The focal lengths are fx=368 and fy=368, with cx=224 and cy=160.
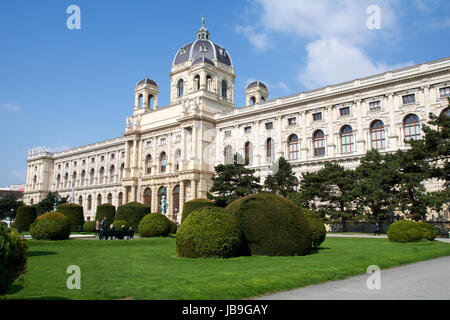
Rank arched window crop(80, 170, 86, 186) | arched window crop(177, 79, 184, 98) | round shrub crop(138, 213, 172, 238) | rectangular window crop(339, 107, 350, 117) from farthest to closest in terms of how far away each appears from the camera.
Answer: arched window crop(80, 170, 86, 186), arched window crop(177, 79, 184, 98), rectangular window crop(339, 107, 350, 117), round shrub crop(138, 213, 172, 238)

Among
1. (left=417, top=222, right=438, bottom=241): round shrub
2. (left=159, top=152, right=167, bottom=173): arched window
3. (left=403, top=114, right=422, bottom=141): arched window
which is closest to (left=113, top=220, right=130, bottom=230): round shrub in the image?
(left=417, top=222, right=438, bottom=241): round shrub

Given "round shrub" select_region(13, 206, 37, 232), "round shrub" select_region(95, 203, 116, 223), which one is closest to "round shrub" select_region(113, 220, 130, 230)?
"round shrub" select_region(95, 203, 116, 223)

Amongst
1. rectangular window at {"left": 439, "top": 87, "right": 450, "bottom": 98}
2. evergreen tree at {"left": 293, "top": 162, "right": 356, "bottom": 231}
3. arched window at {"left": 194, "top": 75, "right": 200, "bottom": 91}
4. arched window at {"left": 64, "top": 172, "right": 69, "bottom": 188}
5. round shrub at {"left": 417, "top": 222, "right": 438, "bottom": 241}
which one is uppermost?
arched window at {"left": 194, "top": 75, "right": 200, "bottom": 91}

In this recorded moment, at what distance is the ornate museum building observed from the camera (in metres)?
34.9

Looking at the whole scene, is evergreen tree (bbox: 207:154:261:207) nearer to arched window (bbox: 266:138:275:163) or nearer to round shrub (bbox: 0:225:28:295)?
arched window (bbox: 266:138:275:163)

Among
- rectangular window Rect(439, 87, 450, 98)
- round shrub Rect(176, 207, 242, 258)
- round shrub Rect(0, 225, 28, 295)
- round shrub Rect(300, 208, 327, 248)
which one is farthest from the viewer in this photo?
rectangular window Rect(439, 87, 450, 98)

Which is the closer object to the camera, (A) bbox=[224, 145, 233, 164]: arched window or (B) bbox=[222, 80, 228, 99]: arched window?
(A) bbox=[224, 145, 233, 164]: arched window

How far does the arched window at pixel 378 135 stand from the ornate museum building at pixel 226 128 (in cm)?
9

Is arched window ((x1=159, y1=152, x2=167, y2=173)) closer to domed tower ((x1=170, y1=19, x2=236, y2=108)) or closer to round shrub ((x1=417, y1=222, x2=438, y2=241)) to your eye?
domed tower ((x1=170, y1=19, x2=236, y2=108))

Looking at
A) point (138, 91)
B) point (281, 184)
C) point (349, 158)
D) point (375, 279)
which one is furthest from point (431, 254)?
point (138, 91)

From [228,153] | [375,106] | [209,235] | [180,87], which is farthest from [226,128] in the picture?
[209,235]

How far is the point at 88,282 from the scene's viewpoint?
8.49 metres

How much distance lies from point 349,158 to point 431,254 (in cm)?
2322

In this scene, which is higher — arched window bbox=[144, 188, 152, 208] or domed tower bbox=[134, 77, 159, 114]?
domed tower bbox=[134, 77, 159, 114]
